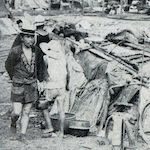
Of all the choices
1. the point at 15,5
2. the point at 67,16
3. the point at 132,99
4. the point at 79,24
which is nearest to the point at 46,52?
the point at 132,99

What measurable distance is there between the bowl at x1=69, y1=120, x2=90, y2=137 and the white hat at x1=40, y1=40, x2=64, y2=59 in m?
2.32

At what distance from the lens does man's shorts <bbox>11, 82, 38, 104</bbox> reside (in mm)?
6480

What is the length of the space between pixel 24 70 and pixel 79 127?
146cm

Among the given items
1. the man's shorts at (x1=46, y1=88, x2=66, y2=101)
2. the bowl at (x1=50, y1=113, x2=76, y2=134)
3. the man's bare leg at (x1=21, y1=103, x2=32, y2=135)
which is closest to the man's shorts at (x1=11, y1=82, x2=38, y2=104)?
the man's bare leg at (x1=21, y1=103, x2=32, y2=135)

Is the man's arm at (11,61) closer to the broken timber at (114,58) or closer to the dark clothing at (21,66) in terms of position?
the dark clothing at (21,66)

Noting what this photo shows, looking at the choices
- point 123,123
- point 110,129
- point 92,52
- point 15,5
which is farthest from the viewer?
point 15,5

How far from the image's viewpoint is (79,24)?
60.3 feet

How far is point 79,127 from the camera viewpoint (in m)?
6.85

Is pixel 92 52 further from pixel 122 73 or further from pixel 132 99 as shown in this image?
pixel 132 99

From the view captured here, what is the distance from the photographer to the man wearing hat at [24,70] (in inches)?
252

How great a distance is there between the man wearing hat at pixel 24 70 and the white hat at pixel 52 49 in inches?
87.2

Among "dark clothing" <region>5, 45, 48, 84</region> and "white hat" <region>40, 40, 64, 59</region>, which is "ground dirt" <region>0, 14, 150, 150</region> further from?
"white hat" <region>40, 40, 64, 59</region>

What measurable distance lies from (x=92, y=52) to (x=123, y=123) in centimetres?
418

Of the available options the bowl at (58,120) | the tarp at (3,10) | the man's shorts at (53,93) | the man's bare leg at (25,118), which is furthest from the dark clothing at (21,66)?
the tarp at (3,10)
